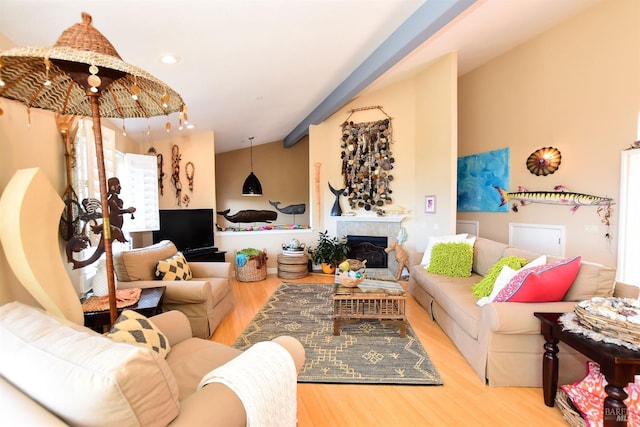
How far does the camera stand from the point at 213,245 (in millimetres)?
4828

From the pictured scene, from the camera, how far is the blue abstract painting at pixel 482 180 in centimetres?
475

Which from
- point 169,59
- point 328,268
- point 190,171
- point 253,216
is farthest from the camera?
point 253,216

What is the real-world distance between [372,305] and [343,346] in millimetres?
478

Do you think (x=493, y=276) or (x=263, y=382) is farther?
(x=493, y=276)

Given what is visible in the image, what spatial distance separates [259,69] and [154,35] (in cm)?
113

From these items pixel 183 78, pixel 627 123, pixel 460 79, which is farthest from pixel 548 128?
pixel 183 78

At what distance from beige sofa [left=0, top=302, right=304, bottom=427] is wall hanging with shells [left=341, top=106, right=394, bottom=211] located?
451 centimetres

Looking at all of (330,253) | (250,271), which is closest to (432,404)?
(330,253)

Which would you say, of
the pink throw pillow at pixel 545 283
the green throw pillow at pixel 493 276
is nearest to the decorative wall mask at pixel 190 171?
the green throw pillow at pixel 493 276

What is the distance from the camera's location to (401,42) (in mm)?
2875

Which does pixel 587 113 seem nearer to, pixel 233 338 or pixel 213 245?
pixel 233 338

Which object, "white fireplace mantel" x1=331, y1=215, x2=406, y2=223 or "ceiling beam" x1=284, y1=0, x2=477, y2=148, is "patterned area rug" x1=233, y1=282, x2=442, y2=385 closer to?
"white fireplace mantel" x1=331, y1=215, x2=406, y2=223

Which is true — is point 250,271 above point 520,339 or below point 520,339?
below

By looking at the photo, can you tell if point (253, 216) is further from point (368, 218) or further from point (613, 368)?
point (613, 368)
